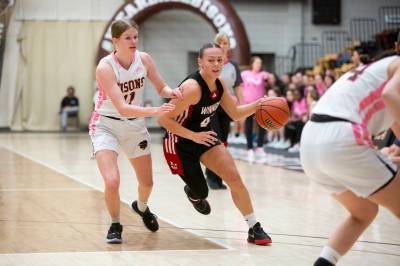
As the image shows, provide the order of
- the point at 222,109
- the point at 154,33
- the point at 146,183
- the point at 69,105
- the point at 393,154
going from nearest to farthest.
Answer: the point at 393,154 → the point at 146,183 → the point at 222,109 → the point at 69,105 → the point at 154,33

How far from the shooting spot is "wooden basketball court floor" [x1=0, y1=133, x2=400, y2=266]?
219 inches

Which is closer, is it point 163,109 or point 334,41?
point 163,109

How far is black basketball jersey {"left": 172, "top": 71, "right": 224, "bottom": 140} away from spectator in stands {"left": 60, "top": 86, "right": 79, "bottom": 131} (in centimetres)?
1662

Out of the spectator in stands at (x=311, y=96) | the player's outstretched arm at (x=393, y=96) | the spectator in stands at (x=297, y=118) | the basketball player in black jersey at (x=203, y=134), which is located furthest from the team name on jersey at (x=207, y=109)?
the spectator in stands at (x=297, y=118)

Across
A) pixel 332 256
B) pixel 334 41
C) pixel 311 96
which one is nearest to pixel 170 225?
pixel 332 256

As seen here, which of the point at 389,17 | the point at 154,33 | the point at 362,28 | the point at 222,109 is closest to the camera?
the point at 222,109

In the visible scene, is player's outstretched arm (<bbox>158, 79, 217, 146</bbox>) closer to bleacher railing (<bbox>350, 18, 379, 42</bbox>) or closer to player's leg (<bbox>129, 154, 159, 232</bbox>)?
player's leg (<bbox>129, 154, 159, 232</bbox>)

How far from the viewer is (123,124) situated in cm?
627

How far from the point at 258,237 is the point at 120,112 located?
137cm

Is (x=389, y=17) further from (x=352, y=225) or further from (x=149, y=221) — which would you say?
(x=352, y=225)

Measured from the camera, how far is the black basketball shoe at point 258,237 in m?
6.04

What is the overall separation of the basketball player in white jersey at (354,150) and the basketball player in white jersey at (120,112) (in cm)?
178

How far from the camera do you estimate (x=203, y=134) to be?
6.01 m

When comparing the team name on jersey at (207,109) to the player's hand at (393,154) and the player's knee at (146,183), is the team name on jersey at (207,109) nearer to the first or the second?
the player's knee at (146,183)
